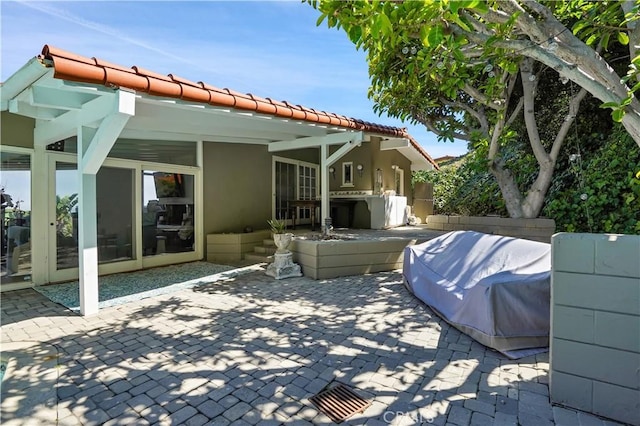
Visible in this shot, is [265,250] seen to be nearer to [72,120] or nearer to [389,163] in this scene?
[72,120]

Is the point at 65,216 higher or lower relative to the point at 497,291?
higher

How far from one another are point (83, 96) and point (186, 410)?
4.54 m

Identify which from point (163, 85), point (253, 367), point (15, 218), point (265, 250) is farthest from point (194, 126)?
point (253, 367)

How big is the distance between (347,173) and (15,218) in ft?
29.8

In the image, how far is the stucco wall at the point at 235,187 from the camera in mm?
8414

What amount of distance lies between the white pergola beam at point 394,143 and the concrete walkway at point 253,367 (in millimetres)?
7334

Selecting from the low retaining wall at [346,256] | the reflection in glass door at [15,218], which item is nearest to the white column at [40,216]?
the reflection in glass door at [15,218]

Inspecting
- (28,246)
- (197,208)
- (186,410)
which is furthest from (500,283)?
(28,246)

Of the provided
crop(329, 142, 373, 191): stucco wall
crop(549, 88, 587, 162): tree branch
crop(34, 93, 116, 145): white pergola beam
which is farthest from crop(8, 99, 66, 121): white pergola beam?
crop(549, 88, 587, 162): tree branch

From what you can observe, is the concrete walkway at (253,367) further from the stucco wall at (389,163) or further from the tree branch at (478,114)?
the stucco wall at (389,163)

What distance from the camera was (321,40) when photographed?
255 inches

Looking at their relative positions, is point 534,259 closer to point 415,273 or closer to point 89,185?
point 415,273

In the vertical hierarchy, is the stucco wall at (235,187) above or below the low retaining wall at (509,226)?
above

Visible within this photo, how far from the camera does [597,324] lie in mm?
2350
